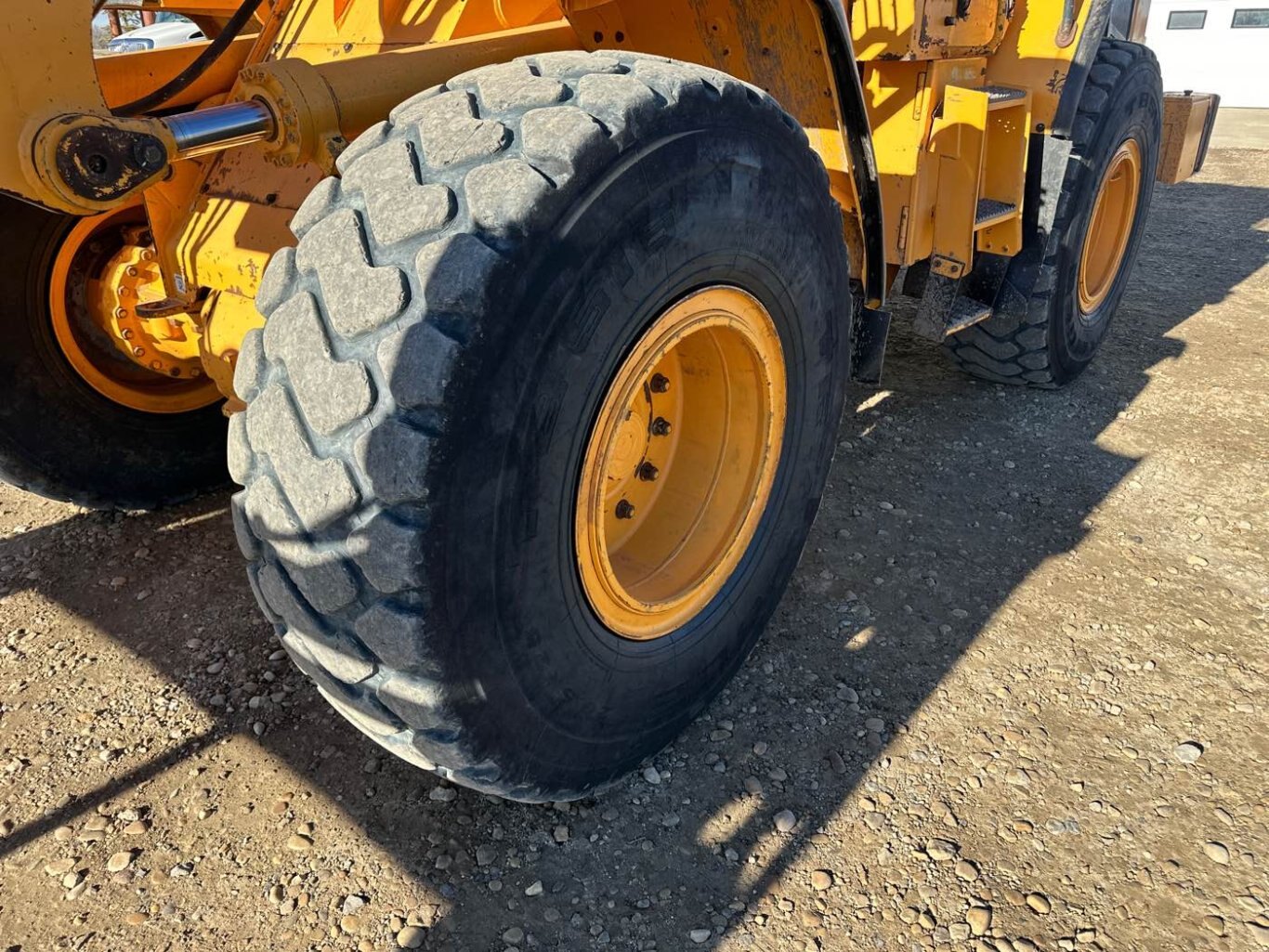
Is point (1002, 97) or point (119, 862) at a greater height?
point (1002, 97)

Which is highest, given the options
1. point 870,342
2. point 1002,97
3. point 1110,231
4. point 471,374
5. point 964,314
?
point 471,374

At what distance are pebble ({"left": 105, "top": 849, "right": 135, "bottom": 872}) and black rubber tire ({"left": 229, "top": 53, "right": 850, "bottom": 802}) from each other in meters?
0.84

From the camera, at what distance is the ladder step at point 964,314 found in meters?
3.84

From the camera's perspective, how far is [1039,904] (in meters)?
2.08

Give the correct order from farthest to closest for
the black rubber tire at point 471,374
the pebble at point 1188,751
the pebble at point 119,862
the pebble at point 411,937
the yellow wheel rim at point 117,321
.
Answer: the yellow wheel rim at point 117,321
the pebble at point 1188,751
the pebble at point 119,862
the pebble at point 411,937
the black rubber tire at point 471,374

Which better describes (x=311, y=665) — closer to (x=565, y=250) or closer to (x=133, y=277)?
(x=565, y=250)

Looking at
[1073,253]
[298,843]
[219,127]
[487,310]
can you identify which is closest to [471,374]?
[487,310]

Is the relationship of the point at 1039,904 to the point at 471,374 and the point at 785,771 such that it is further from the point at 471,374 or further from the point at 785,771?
the point at 471,374

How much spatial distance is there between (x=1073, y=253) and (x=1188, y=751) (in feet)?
8.29

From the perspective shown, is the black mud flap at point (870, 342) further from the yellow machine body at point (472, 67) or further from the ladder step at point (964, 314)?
the ladder step at point (964, 314)

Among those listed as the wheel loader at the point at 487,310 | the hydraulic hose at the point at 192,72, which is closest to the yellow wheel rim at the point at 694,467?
the wheel loader at the point at 487,310

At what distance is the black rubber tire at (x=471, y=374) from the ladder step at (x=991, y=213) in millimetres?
1965

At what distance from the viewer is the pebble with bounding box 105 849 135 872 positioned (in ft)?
7.06

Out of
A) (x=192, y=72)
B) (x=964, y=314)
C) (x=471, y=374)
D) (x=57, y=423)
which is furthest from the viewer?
(x=964, y=314)
